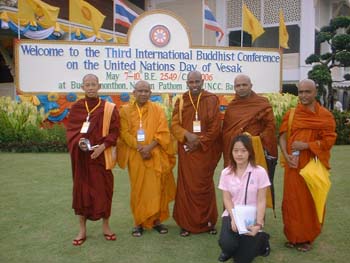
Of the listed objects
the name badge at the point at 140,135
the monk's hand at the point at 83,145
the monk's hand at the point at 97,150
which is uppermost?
the name badge at the point at 140,135

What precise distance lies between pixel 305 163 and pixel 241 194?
77 cm

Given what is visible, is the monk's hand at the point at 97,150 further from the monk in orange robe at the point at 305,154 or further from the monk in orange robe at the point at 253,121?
the monk in orange robe at the point at 305,154

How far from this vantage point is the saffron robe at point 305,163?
3484 millimetres

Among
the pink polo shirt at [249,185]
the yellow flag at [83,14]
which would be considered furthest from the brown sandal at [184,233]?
the yellow flag at [83,14]

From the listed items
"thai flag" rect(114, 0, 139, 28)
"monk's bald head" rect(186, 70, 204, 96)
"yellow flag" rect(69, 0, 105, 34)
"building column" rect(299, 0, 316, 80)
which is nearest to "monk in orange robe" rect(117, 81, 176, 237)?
"monk's bald head" rect(186, 70, 204, 96)

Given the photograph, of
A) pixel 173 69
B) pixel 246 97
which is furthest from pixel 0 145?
pixel 246 97

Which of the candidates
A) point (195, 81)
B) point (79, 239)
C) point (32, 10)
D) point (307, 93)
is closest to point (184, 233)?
point (79, 239)

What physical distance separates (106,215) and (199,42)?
17829 millimetres

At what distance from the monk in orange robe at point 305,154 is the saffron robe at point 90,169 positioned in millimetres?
1611

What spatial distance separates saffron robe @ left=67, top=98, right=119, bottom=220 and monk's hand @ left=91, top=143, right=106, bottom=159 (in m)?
0.04

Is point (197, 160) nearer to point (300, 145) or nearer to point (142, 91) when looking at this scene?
point (142, 91)

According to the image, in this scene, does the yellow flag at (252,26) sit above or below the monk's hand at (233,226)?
above

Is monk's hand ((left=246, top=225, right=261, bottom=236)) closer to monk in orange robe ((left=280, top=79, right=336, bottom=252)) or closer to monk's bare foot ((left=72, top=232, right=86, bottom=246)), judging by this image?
monk in orange robe ((left=280, top=79, right=336, bottom=252))

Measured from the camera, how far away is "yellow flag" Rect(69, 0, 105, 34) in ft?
34.0
